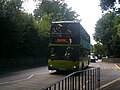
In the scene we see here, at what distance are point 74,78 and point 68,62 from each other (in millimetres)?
14924

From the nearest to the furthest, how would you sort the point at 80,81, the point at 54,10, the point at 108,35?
the point at 80,81 → the point at 54,10 → the point at 108,35

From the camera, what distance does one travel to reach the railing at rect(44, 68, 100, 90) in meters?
9.55

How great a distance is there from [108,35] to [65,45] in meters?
63.5

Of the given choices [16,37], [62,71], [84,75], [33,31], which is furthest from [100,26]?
[84,75]

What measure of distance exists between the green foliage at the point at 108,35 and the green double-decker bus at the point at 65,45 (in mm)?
52129

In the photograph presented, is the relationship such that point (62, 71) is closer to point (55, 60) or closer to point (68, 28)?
point (55, 60)

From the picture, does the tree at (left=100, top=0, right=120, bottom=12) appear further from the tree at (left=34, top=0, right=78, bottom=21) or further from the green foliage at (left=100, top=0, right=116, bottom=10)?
the tree at (left=34, top=0, right=78, bottom=21)

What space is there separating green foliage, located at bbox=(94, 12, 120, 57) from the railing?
61.9 m

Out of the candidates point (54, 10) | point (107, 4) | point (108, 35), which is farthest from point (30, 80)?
point (108, 35)

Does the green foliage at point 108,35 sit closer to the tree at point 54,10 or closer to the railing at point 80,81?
the tree at point 54,10

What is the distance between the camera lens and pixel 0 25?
38062 millimetres

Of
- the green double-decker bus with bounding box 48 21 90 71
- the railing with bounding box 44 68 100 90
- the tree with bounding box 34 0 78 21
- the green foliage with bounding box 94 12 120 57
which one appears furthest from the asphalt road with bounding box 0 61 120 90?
the green foliage with bounding box 94 12 120 57

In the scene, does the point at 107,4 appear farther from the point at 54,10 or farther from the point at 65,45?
the point at 65,45

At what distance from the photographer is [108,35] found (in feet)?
290
